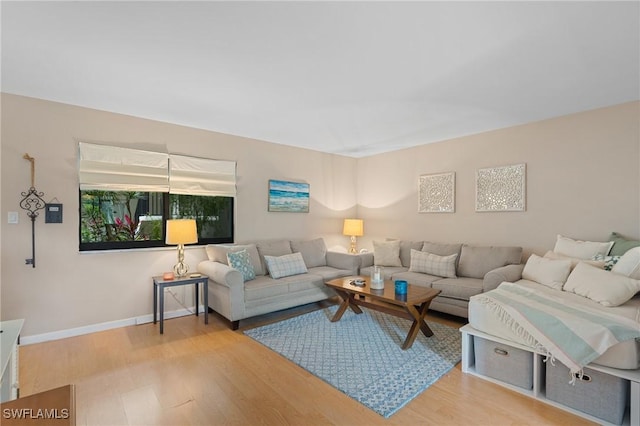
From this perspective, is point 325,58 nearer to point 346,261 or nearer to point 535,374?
point 535,374

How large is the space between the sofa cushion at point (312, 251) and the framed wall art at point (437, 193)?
168 cm

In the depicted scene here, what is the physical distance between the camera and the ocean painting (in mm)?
4805

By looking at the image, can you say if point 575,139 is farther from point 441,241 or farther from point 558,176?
point 441,241

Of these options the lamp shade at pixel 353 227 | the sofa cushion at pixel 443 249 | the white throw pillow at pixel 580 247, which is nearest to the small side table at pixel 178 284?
the lamp shade at pixel 353 227

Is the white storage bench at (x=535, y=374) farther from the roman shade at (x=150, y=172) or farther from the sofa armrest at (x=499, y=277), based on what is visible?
the roman shade at (x=150, y=172)

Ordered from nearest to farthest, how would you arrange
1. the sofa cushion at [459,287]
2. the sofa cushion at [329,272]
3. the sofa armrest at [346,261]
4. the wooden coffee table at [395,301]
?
the wooden coffee table at [395,301] < the sofa cushion at [459,287] < the sofa cushion at [329,272] < the sofa armrest at [346,261]

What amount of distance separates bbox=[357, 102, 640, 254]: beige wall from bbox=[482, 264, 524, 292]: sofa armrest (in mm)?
678

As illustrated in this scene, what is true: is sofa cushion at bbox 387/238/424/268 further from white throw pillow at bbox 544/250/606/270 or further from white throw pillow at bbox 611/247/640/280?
white throw pillow at bbox 611/247/640/280

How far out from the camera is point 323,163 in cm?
550


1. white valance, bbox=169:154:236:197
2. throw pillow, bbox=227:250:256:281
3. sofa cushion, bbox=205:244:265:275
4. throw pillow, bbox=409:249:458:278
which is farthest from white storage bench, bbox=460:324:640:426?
white valance, bbox=169:154:236:197

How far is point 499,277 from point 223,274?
2905 millimetres

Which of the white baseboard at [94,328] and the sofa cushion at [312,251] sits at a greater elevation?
the sofa cushion at [312,251]

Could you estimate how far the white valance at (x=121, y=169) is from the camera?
10.8 ft

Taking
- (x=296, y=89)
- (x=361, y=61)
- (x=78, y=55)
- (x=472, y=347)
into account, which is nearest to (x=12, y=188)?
(x=78, y=55)
